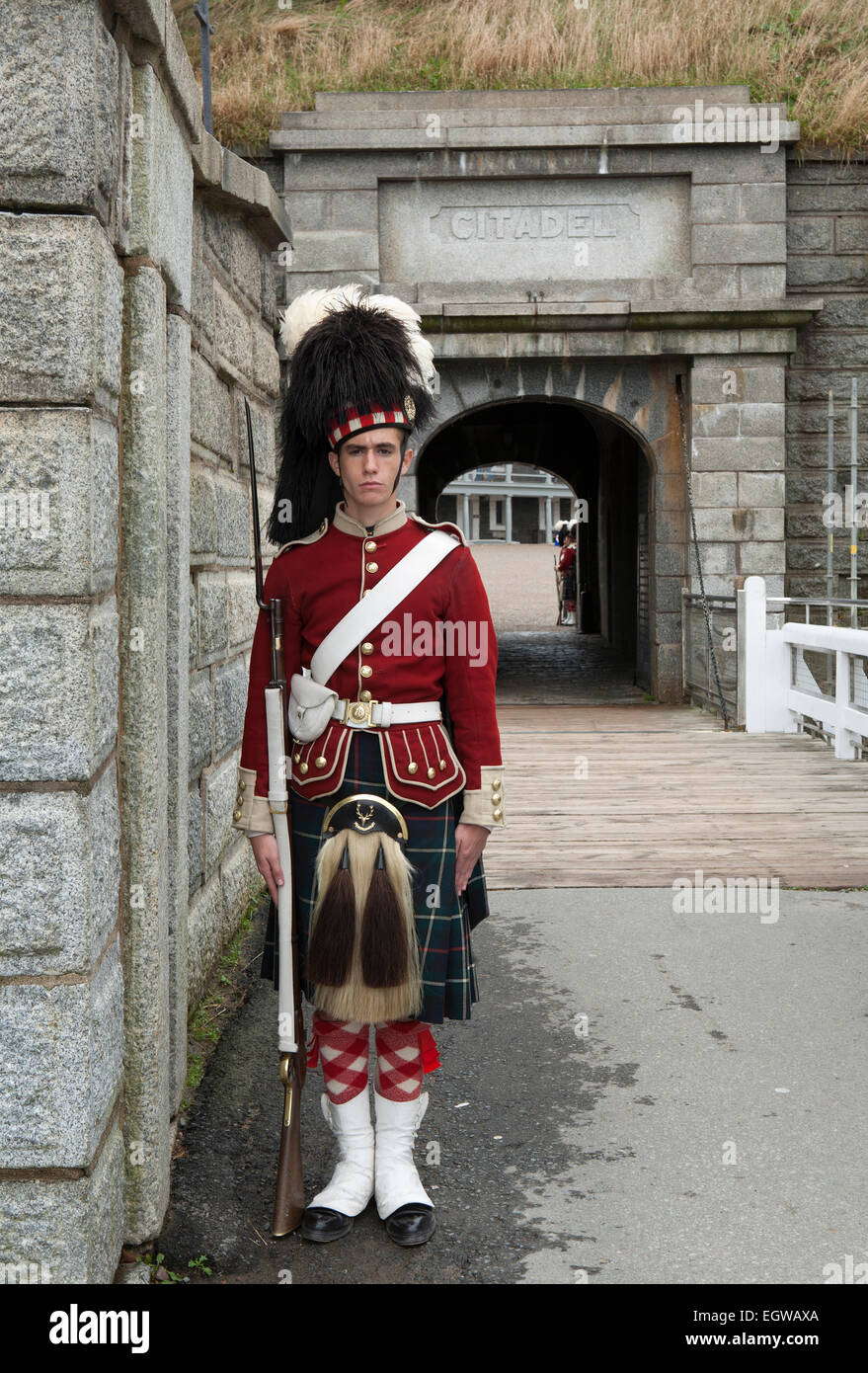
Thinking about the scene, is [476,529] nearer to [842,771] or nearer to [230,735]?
[842,771]

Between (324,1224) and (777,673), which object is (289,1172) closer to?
(324,1224)

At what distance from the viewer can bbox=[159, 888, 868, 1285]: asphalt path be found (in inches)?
122

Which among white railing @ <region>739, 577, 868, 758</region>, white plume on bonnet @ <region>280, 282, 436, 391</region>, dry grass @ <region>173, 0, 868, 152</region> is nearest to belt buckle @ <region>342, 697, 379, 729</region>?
white plume on bonnet @ <region>280, 282, 436, 391</region>

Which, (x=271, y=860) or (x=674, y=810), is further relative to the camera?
(x=674, y=810)

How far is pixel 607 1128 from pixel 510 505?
60.4 metres

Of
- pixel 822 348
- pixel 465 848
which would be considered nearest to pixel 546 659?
pixel 822 348

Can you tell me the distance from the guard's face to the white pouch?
449 millimetres

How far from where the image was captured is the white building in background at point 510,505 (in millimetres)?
62719

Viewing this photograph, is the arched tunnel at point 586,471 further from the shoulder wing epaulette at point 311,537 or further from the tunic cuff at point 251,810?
the tunic cuff at point 251,810

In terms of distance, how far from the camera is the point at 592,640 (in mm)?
23016

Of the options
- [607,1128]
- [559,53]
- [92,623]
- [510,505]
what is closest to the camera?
[92,623]

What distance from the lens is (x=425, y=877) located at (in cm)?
326

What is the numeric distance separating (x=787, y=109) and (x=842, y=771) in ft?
23.3
